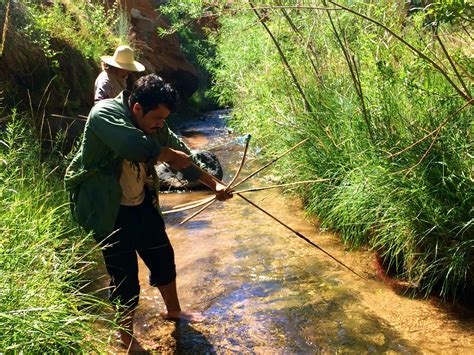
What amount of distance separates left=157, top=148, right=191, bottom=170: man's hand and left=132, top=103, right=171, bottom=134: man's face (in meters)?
0.16

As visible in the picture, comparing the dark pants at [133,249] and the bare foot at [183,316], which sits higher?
the dark pants at [133,249]

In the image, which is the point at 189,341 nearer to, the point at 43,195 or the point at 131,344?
the point at 131,344

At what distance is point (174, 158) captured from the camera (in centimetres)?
297

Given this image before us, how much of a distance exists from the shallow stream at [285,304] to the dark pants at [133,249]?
449 millimetres

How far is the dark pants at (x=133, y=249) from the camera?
3.10 m

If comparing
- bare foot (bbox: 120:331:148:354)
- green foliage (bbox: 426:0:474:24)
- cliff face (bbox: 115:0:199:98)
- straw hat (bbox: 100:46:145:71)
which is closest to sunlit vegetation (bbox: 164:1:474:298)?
green foliage (bbox: 426:0:474:24)

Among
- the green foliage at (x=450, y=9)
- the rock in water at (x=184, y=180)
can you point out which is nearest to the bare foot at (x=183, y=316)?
the green foliage at (x=450, y=9)

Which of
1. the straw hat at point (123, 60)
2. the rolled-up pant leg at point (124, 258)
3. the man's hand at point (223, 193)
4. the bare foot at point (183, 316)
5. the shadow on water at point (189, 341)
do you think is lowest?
the shadow on water at point (189, 341)

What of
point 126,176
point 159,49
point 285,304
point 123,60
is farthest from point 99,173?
point 159,49

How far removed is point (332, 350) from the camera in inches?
127

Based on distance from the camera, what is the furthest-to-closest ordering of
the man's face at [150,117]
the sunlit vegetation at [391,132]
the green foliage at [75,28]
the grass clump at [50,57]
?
the green foliage at [75,28] < the grass clump at [50,57] < the sunlit vegetation at [391,132] < the man's face at [150,117]

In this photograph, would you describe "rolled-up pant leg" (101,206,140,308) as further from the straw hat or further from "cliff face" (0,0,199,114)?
the straw hat

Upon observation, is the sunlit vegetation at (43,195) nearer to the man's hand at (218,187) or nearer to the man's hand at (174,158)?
the man's hand at (174,158)

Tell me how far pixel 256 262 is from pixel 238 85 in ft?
16.2
